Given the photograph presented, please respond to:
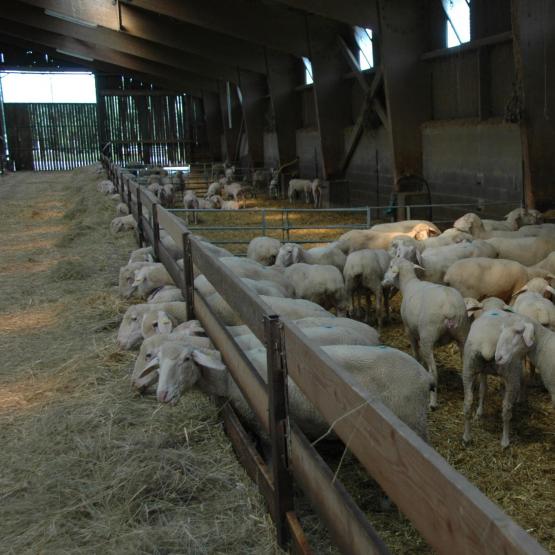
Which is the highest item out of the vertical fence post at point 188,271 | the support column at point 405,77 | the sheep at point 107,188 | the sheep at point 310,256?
the support column at point 405,77

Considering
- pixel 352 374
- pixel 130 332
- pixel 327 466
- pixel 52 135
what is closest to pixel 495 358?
pixel 352 374

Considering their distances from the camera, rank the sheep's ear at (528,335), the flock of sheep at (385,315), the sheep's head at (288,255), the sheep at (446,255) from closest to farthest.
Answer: the flock of sheep at (385,315), the sheep's ear at (528,335), the sheep at (446,255), the sheep's head at (288,255)

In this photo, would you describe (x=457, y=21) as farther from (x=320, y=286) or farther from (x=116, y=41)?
(x=116, y=41)

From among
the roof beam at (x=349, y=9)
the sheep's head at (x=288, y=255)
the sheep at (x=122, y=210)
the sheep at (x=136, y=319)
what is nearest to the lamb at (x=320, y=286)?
the sheep's head at (x=288, y=255)

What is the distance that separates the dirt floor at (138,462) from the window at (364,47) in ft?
43.3

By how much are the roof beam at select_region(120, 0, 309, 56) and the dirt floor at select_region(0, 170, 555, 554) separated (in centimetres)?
1394

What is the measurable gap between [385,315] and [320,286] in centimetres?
127

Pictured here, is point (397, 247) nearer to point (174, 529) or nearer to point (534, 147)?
point (534, 147)

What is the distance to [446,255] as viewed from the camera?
8188 millimetres

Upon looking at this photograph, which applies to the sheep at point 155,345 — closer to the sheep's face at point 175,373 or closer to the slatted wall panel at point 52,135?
the sheep's face at point 175,373

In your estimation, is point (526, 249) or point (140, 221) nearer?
point (526, 249)

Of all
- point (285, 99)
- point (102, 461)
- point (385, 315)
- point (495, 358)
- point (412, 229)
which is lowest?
point (385, 315)

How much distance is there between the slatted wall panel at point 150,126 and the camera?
Answer: 1692 inches

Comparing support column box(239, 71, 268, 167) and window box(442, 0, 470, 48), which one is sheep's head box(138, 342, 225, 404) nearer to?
window box(442, 0, 470, 48)
